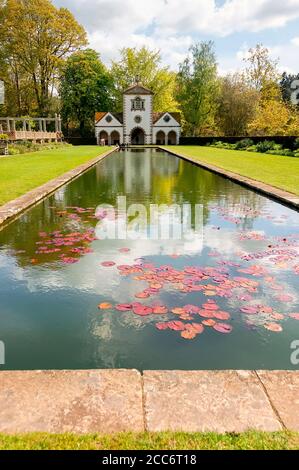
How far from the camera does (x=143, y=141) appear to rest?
212ft

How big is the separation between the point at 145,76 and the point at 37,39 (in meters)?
24.9

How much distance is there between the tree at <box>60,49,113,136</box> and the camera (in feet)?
190

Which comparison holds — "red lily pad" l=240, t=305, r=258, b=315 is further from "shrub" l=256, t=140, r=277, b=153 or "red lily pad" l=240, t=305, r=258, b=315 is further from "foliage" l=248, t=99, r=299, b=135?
"foliage" l=248, t=99, r=299, b=135

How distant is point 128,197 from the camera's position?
1091cm

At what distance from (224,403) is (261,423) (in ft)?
0.86

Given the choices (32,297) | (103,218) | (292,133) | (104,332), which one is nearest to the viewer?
(104,332)

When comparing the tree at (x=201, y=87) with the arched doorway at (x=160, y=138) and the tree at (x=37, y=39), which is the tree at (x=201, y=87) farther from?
the tree at (x=37, y=39)

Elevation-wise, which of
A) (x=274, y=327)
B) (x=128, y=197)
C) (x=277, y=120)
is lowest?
(x=274, y=327)

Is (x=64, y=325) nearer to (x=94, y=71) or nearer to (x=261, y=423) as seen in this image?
(x=261, y=423)

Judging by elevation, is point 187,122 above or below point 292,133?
above

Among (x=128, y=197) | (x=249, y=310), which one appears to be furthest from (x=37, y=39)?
(x=249, y=310)

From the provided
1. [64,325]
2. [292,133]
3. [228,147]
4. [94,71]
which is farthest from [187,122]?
[64,325]

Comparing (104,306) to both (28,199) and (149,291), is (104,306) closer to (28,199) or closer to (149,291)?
(149,291)

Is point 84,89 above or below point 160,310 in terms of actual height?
above
